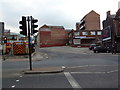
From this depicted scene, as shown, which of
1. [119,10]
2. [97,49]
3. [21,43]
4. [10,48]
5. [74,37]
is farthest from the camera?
[74,37]

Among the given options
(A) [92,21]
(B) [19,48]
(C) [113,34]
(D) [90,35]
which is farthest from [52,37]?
(B) [19,48]

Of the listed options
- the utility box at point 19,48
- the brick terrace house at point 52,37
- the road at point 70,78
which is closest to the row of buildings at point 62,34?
the brick terrace house at point 52,37

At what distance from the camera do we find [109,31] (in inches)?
1948

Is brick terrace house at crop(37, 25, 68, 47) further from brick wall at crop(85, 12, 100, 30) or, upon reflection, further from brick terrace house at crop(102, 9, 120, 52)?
brick terrace house at crop(102, 9, 120, 52)

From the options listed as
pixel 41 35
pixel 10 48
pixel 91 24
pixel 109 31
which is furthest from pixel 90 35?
pixel 10 48

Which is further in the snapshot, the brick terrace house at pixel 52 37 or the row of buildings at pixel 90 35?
the brick terrace house at pixel 52 37

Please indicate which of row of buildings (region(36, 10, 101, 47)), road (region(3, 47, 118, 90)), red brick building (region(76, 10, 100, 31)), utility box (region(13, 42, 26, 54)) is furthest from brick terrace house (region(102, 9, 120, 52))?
red brick building (region(76, 10, 100, 31))

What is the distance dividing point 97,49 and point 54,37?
50.9 meters

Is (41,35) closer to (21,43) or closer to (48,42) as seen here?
(48,42)

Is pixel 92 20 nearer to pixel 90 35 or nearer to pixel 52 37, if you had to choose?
pixel 90 35

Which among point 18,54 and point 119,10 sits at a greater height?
point 119,10

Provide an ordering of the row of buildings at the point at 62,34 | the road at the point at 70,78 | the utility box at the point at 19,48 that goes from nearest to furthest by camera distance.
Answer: the road at the point at 70,78
the utility box at the point at 19,48
the row of buildings at the point at 62,34

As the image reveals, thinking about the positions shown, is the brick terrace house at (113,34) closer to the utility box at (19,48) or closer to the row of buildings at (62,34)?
the utility box at (19,48)

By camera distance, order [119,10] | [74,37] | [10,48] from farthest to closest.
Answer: [74,37], [119,10], [10,48]
